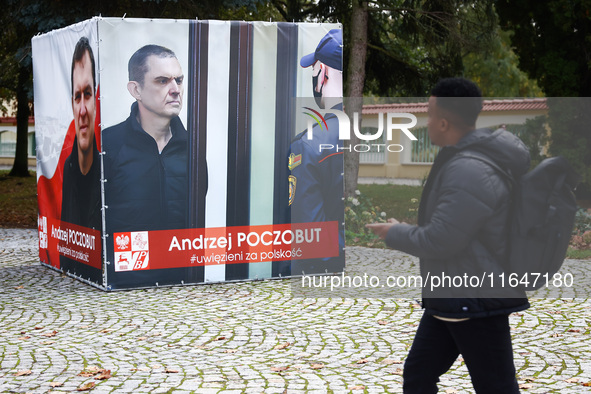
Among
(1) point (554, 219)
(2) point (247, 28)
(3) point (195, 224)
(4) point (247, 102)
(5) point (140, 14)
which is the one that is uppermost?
(5) point (140, 14)

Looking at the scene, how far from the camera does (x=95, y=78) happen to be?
339 inches

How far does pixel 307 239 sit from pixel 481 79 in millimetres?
29714

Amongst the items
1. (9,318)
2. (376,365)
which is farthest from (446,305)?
(9,318)

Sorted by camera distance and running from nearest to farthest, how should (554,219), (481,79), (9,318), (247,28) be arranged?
1. (554,219)
2. (9,318)
3. (247,28)
4. (481,79)

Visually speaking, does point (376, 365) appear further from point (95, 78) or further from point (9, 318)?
point (95, 78)

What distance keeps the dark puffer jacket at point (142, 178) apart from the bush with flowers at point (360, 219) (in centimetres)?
504

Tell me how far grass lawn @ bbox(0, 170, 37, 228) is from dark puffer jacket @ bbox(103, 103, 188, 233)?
8.89m

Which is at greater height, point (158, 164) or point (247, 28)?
point (247, 28)

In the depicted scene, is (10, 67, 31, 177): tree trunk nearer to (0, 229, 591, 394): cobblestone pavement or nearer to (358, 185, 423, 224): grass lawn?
(358, 185, 423, 224): grass lawn

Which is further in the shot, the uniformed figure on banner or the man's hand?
the uniformed figure on banner

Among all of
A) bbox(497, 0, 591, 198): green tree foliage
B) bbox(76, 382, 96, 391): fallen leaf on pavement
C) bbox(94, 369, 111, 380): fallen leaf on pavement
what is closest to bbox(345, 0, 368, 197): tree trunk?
bbox(497, 0, 591, 198): green tree foliage

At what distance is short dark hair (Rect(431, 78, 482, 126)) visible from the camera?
11.6 feet

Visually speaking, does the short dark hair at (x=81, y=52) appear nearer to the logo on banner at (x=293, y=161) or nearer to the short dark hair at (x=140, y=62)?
the short dark hair at (x=140, y=62)

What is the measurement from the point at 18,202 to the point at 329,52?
48.0 ft
